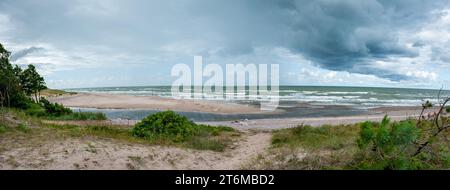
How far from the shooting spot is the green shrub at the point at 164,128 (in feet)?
37.3

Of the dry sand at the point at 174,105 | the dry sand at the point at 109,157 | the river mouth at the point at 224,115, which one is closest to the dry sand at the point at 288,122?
the river mouth at the point at 224,115

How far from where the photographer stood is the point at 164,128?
12.0 meters

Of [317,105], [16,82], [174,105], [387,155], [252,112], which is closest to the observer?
[387,155]

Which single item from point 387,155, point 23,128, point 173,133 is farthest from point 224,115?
point 387,155

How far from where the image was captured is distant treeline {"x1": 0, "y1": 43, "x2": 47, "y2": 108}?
19.1 meters

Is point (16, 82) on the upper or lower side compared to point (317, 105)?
upper

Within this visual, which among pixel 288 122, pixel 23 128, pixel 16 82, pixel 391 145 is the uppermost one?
pixel 16 82

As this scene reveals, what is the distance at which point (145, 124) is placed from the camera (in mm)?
12133

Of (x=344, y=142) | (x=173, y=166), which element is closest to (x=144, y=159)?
(x=173, y=166)

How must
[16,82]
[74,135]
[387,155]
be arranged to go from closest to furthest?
A: [387,155], [74,135], [16,82]

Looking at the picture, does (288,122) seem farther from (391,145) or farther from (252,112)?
(391,145)

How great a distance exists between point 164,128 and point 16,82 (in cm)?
1424

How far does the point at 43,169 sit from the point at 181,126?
21.3 feet
